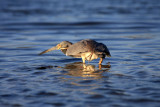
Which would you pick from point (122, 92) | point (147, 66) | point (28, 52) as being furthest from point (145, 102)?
point (28, 52)

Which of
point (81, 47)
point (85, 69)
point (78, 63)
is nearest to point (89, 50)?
point (81, 47)

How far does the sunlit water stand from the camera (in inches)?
217

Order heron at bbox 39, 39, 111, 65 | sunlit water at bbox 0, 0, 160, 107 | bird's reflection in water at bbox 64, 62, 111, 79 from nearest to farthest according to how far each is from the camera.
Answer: sunlit water at bbox 0, 0, 160, 107, bird's reflection in water at bbox 64, 62, 111, 79, heron at bbox 39, 39, 111, 65

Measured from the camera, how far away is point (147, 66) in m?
7.85

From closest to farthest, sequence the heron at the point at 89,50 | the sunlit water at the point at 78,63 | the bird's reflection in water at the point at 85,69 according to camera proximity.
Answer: the sunlit water at the point at 78,63 → the bird's reflection in water at the point at 85,69 → the heron at the point at 89,50

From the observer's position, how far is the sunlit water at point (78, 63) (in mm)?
5508

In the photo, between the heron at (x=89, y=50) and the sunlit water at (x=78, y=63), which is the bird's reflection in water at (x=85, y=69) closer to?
the sunlit water at (x=78, y=63)

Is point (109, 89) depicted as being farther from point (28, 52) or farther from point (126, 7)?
point (126, 7)

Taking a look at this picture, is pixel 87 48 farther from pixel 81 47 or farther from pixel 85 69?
pixel 85 69

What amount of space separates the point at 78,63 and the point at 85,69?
0.93 meters

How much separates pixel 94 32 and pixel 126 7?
845cm

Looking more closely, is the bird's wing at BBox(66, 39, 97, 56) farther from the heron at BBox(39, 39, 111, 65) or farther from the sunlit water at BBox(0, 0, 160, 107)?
the sunlit water at BBox(0, 0, 160, 107)

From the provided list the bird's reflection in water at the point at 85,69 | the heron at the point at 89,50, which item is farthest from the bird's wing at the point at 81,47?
the bird's reflection in water at the point at 85,69

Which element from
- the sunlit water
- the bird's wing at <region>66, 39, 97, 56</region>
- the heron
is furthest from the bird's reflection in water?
the bird's wing at <region>66, 39, 97, 56</region>
